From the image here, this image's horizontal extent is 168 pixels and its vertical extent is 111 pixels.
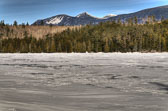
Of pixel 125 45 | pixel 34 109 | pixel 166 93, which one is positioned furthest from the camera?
pixel 125 45

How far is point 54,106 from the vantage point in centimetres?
799

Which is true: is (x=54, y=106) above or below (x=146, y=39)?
below

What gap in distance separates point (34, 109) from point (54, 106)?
2.83 feet

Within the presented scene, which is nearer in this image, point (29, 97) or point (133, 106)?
point (133, 106)

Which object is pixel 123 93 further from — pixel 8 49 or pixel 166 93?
pixel 8 49

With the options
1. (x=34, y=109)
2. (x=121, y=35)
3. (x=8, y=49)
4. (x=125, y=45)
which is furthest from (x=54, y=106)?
(x=8, y=49)

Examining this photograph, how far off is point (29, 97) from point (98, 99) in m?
2.86

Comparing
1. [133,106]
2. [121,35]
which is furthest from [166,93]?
[121,35]

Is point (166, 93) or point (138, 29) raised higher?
point (138, 29)

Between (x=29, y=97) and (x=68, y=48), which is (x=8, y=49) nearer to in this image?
(x=68, y=48)

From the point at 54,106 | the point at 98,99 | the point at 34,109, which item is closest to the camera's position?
the point at 34,109

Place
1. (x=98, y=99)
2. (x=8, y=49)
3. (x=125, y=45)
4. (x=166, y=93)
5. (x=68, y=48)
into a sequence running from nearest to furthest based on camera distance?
(x=98, y=99) → (x=166, y=93) → (x=125, y=45) → (x=68, y=48) → (x=8, y=49)

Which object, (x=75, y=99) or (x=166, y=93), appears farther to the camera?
(x=166, y=93)

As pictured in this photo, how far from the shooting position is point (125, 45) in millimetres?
159500
